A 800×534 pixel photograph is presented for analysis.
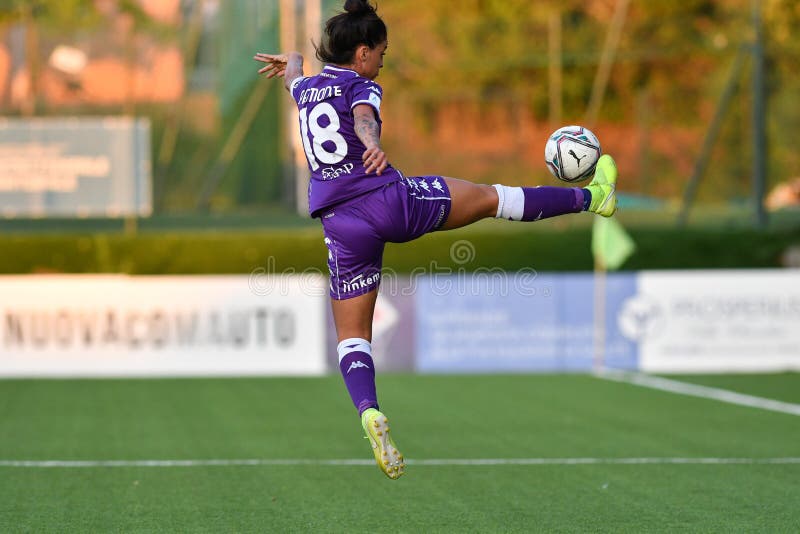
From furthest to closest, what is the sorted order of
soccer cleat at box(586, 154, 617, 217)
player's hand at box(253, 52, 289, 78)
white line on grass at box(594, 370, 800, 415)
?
white line on grass at box(594, 370, 800, 415), player's hand at box(253, 52, 289, 78), soccer cleat at box(586, 154, 617, 217)

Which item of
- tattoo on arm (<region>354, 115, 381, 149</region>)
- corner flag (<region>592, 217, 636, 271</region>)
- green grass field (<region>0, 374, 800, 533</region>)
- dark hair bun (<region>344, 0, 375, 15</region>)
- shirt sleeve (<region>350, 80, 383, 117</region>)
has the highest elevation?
dark hair bun (<region>344, 0, 375, 15</region>)

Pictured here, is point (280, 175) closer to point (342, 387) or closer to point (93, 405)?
point (342, 387)

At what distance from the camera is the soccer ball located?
23.1 feet

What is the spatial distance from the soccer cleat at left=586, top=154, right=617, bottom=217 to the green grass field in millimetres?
1550

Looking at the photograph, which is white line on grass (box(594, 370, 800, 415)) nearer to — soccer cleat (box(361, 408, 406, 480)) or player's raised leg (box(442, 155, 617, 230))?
player's raised leg (box(442, 155, 617, 230))

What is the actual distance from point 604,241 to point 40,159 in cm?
781

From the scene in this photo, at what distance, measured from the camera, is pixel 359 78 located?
6395 mm

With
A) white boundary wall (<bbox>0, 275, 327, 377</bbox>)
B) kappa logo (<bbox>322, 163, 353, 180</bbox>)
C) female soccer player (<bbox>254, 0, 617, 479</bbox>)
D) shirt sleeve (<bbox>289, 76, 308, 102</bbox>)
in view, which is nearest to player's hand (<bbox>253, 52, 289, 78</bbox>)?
shirt sleeve (<bbox>289, 76, 308, 102</bbox>)

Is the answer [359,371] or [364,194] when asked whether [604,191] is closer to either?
[364,194]

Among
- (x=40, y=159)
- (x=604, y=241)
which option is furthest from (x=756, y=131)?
(x=40, y=159)

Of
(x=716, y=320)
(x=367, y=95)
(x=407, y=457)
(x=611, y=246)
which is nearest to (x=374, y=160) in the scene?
(x=367, y=95)

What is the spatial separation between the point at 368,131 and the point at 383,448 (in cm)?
143

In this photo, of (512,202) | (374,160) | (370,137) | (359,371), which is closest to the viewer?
(374,160)

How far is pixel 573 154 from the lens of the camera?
23.1 ft
